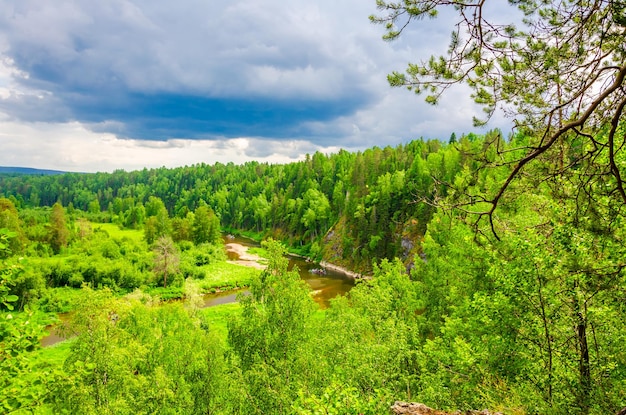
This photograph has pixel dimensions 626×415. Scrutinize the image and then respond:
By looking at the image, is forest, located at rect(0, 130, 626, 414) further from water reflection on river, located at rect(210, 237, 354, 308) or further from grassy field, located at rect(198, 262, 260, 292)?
grassy field, located at rect(198, 262, 260, 292)

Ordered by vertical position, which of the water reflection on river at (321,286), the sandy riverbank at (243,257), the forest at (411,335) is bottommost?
the sandy riverbank at (243,257)

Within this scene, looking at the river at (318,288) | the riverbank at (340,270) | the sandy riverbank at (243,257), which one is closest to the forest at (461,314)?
the river at (318,288)

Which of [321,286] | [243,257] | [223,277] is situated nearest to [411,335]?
[321,286]

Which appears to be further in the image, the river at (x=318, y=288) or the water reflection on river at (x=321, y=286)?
the water reflection on river at (x=321, y=286)

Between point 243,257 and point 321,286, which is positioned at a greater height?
point 321,286

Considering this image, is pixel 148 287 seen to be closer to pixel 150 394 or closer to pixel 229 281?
pixel 229 281

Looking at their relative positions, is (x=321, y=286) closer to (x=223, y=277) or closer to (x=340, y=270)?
(x=340, y=270)

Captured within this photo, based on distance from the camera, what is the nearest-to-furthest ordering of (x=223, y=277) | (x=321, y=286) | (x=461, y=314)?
(x=461, y=314), (x=321, y=286), (x=223, y=277)

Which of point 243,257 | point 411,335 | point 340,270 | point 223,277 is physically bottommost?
point 243,257

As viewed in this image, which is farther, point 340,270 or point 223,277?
point 340,270

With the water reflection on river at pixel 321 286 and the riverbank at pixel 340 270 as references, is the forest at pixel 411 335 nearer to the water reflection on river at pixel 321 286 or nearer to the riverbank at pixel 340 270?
the water reflection on river at pixel 321 286

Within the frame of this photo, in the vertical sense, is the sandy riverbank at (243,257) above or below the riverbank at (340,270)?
below

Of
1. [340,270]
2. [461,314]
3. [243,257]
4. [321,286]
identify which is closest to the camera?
[461,314]

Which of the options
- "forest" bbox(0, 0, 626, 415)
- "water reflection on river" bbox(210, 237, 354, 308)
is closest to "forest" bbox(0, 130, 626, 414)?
"forest" bbox(0, 0, 626, 415)
